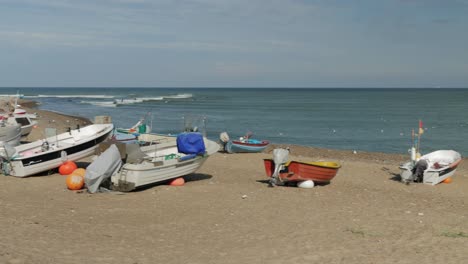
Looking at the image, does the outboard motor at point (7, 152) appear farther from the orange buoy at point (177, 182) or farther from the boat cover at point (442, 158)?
the boat cover at point (442, 158)

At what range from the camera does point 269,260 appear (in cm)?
856

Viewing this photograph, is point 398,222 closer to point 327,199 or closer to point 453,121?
point 327,199

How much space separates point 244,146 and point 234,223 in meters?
13.7

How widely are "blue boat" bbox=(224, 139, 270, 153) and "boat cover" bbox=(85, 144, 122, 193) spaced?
10373 mm

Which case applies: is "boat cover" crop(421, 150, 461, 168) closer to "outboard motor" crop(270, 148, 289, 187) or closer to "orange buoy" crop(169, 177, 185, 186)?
"outboard motor" crop(270, 148, 289, 187)

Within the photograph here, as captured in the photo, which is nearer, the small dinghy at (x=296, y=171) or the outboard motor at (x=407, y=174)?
the small dinghy at (x=296, y=171)

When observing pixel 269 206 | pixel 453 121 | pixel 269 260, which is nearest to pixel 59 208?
pixel 269 206

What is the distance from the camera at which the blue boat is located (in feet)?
80.5

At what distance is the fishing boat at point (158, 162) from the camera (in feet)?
47.9

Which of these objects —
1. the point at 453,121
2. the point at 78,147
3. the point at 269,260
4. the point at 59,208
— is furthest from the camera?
the point at 453,121

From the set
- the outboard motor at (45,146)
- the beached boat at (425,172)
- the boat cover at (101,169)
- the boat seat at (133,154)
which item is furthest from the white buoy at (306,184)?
the outboard motor at (45,146)

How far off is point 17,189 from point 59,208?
3174 millimetres

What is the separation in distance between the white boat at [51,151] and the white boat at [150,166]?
254 cm

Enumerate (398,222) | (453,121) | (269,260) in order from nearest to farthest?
(269,260) < (398,222) < (453,121)
